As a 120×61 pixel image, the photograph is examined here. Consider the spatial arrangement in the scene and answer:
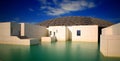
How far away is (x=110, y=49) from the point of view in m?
7.37

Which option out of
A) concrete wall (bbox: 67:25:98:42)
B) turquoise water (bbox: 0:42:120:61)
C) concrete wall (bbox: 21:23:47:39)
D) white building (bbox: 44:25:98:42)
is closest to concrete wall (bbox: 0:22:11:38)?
concrete wall (bbox: 21:23:47:39)

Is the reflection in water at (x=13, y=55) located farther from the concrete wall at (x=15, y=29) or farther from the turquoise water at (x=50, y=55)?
the concrete wall at (x=15, y=29)

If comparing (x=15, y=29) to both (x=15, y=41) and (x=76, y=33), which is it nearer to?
(x=15, y=41)

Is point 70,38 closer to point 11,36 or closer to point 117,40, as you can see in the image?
point 11,36

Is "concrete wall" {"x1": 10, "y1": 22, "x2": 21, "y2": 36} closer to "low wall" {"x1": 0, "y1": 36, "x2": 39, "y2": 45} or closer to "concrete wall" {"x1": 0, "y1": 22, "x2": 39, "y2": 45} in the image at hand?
"concrete wall" {"x1": 0, "y1": 22, "x2": 39, "y2": 45}

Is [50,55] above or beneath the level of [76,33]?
beneath

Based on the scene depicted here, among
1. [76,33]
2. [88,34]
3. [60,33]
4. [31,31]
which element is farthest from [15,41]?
[88,34]

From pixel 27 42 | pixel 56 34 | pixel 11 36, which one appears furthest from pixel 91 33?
pixel 11 36

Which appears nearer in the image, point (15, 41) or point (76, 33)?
point (15, 41)

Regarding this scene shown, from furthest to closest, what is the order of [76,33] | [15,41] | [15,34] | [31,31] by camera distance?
[76,33], [31,31], [15,34], [15,41]

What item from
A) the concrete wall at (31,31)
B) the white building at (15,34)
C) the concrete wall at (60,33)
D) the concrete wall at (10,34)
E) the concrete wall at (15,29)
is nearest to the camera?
the white building at (15,34)

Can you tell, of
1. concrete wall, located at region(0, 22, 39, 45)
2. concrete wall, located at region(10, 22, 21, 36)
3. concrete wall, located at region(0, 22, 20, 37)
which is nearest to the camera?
concrete wall, located at region(0, 22, 39, 45)

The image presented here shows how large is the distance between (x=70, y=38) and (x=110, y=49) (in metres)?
14.8

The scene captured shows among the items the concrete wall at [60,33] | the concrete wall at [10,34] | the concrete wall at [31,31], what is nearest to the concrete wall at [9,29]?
the concrete wall at [10,34]
